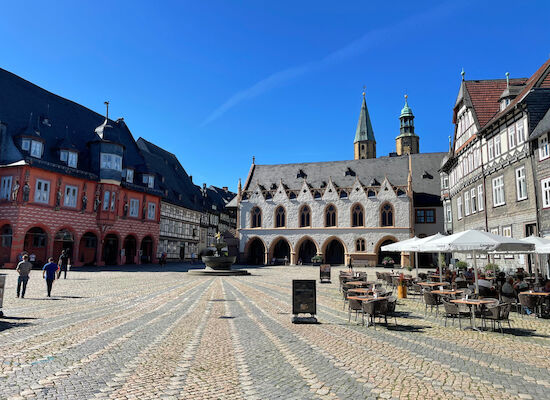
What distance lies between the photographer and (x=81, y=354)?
23.4 ft

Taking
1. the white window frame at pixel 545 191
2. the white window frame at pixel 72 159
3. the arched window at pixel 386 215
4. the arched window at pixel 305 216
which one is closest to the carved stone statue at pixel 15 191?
the white window frame at pixel 72 159

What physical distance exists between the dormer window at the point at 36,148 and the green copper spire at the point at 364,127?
6568 cm

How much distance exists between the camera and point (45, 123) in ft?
125

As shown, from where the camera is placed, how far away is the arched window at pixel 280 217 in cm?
5294

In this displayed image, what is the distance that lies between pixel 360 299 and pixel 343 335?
181 centimetres

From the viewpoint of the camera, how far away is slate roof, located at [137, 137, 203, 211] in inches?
2092

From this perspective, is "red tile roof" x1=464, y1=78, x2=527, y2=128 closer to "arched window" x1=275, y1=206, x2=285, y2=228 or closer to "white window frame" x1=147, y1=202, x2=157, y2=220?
"arched window" x1=275, y1=206, x2=285, y2=228

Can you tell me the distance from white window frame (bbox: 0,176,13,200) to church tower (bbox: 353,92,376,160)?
67.0m

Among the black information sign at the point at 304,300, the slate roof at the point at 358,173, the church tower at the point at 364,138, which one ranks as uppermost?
the church tower at the point at 364,138

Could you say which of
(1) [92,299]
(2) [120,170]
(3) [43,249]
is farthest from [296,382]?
(2) [120,170]

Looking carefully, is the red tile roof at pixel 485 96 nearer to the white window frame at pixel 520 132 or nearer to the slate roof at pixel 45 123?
the white window frame at pixel 520 132

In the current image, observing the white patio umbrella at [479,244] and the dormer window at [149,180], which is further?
the dormer window at [149,180]

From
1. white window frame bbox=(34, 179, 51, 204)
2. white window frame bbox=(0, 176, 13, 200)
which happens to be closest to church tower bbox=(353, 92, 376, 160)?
white window frame bbox=(34, 179, 51, 204)

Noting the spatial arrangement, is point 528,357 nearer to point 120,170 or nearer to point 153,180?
point 120,170
